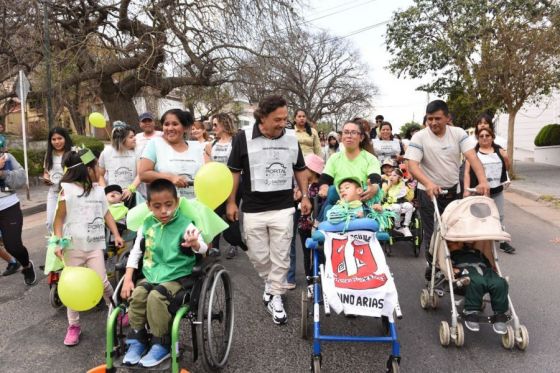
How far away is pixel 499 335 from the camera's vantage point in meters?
3.35

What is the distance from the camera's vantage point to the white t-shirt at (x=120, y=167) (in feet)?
16.3

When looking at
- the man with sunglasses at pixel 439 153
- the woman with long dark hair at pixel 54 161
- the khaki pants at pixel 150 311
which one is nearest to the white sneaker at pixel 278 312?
the khaki pants at pixel 150 311

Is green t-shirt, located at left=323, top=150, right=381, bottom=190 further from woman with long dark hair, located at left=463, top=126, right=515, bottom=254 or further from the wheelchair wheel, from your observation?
woman with long dark hair, located at left=463, top=126, right=515, bottom=254

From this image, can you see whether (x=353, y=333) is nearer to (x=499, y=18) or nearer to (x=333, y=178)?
(x=333, y=178)

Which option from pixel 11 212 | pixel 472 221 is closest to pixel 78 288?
pixel 11 212

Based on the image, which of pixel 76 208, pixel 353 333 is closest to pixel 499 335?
pixel 353 333

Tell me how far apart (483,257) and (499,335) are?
0.62 m

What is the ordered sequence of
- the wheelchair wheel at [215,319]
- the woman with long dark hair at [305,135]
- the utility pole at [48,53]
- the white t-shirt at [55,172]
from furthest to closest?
the utility pole at [48,53]
the woman with long dark hair at [305,135]
the white t-shirt at [55,172]
the wheelchair wheel at [215,319]

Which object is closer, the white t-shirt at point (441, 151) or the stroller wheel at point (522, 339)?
the stroller wheel at point (522, 339)

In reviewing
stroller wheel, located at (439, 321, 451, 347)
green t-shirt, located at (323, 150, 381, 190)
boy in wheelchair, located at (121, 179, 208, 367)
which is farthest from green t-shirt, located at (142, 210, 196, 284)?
stroller wheel, located at (439, 321, 451, 347)

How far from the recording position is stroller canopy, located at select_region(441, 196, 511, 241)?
3.25 metres

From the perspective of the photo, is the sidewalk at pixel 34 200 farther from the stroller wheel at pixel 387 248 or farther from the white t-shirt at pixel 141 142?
the stroller wheel at pixel 387 248

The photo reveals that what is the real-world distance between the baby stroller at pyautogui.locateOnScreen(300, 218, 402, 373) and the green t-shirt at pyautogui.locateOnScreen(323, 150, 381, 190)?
72 cm

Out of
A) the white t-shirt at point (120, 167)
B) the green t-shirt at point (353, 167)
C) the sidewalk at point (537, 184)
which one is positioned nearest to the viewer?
the green t-shirt at point (353, 167)
